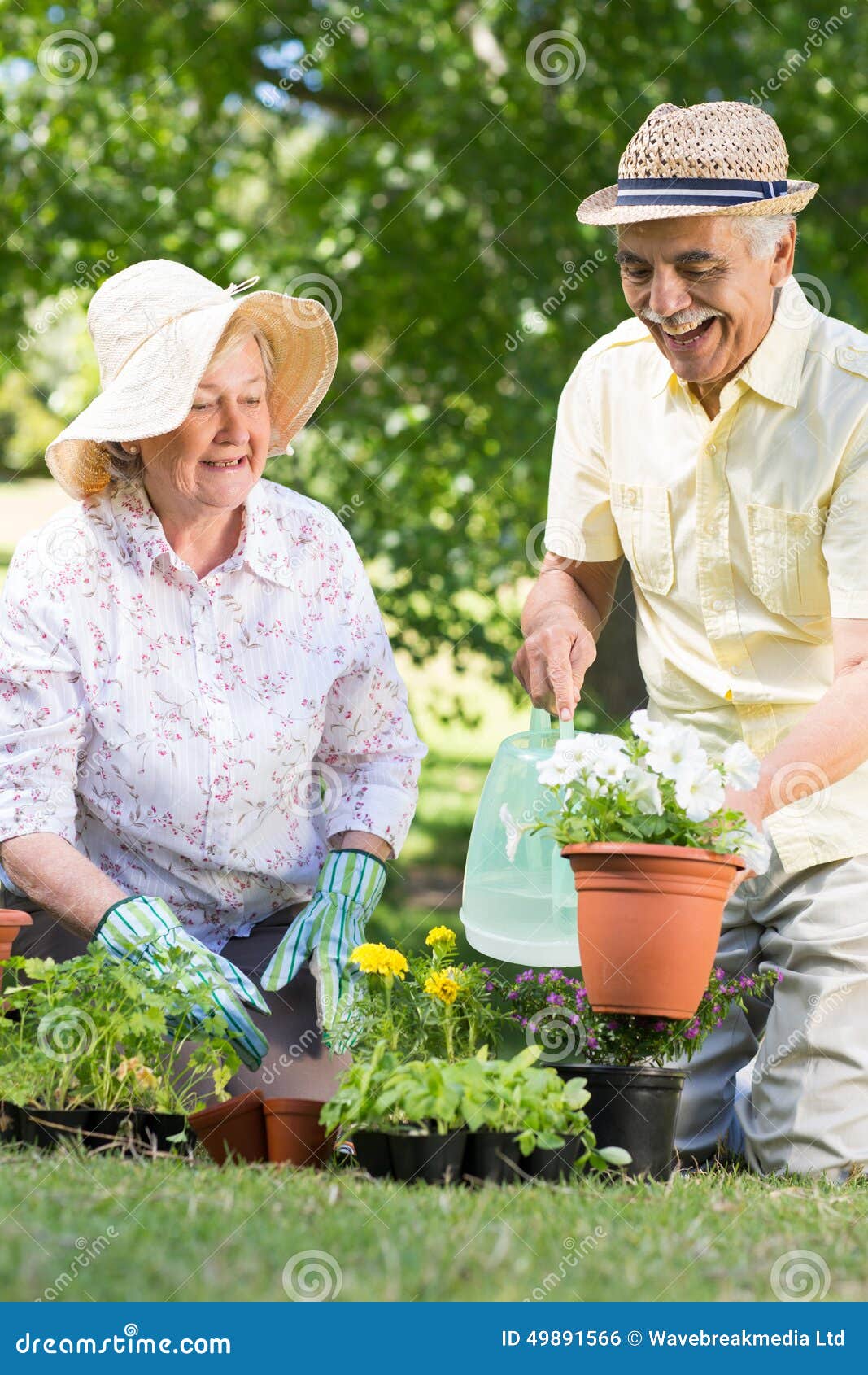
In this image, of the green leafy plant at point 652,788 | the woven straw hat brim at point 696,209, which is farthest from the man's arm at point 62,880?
the woven straw hat brim at point 696,209

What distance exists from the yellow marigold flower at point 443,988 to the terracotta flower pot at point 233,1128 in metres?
0.35

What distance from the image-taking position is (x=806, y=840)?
3346 millimetres

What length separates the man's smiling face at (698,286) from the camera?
3.00 meters

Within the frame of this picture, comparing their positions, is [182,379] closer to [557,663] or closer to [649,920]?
[557,663]

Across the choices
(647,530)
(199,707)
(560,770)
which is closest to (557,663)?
(647,530)

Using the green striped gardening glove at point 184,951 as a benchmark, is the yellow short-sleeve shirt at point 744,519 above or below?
above

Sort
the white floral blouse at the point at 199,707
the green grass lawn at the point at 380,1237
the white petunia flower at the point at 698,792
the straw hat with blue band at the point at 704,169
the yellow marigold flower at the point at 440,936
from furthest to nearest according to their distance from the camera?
the white floral blouse at the point at 199,707 < the straw hat with blue band at the point at 704,169 < the yellow marigold flower at the point at 440,936 < the white petunia flower at the point at 698,792 < the green grass lawn at the point at 380,1237

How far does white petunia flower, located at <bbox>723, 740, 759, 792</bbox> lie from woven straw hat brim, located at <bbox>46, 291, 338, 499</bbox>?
1.24 m

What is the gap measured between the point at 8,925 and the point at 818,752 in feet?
4.95

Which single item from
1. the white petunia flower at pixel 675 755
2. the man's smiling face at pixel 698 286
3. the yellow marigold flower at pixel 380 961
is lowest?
the yellow marigold flower at pixel 380 961

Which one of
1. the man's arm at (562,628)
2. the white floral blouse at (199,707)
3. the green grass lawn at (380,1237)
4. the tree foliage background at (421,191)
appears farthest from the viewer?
the tree foliage background at (421,191)

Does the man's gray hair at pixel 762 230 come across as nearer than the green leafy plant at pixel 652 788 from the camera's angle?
No

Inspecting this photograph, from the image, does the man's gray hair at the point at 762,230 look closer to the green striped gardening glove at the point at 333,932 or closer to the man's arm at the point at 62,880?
the green striped gardening glove at the point at 333,932

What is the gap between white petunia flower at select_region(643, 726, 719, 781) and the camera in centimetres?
265
